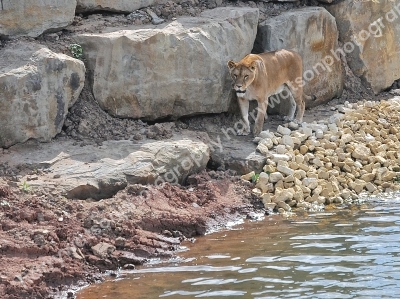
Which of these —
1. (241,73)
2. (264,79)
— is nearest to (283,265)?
(241,73)

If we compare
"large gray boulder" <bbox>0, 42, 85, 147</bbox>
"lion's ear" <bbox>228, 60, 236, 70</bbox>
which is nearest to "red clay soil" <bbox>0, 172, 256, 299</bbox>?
"large gray boulder" <bbox>0, 42, 85, 147</bbox>

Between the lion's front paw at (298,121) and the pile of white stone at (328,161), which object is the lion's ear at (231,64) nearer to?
the pile of white stone at (328,161)

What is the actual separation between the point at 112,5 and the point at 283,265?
5742mm

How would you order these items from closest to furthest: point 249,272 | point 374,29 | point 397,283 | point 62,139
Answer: point 397,283 < point 249,272 < point 62,139 < point 374,29

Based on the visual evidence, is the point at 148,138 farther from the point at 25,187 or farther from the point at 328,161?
the point at 328,161

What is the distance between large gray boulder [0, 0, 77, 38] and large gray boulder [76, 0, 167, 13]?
62 cm

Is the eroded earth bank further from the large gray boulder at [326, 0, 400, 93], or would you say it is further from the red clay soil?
the large gray boulder at [326, 0, 400, 93]

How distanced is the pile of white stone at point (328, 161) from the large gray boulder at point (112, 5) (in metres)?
2.81

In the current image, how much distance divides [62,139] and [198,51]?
98.2 inches

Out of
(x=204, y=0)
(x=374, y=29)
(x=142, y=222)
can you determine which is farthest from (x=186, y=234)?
(x=374, y=29)

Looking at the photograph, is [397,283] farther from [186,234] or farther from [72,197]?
[72,197]

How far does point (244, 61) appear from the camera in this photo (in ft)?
42.9

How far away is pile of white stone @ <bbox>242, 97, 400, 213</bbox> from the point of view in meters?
11.9

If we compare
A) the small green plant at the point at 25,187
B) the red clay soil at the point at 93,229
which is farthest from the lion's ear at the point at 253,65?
the small green plant at the point at 25,187
